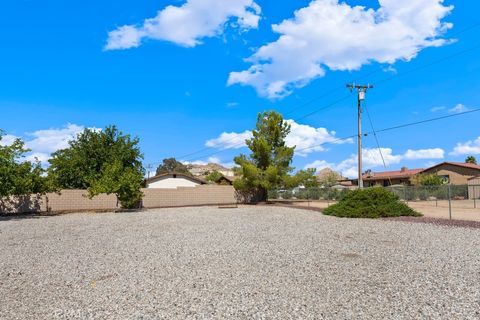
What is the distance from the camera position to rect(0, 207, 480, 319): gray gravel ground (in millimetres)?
5961

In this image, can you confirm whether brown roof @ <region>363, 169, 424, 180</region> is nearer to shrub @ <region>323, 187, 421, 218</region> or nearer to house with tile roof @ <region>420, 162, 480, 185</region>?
house with tile roof @ <region>420, 162, 480, 185</region>

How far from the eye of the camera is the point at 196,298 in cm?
658

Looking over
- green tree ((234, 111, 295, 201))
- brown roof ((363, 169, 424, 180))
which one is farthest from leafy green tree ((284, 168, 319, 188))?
brown roof ((363, 169, 424, 180))

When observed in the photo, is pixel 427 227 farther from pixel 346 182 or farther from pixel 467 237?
pixel 346 182

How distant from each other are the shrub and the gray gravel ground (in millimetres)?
6768

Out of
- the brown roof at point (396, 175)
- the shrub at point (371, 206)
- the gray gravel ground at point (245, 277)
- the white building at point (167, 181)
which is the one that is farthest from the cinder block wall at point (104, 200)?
the brown roof at point (396, 175)

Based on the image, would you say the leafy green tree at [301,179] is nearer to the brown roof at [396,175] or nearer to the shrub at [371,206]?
the shrub at [371,206]

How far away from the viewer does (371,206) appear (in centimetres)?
2167

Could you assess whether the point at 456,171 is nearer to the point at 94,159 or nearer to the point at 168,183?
the point at 168,183

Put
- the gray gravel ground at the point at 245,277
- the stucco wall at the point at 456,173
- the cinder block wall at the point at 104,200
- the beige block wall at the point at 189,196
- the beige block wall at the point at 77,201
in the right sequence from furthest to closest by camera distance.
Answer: the stucco wall at the point at 456,173, the beige block wall at the point at 189,196, the beige block wall at the point at 77,201, the cinder block wall at the point at 104,200, the gray gravel ground at the point at 245,277

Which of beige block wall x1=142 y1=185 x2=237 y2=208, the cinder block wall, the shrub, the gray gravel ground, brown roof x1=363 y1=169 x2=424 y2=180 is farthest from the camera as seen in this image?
brown roof x1=363 y1=169 x2=424 y2=180

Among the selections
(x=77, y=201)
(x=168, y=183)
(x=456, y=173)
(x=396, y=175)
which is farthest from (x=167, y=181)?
(x=456, y=173)

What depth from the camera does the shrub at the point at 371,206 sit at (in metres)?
21.3

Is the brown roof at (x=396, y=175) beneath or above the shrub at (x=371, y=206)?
above
